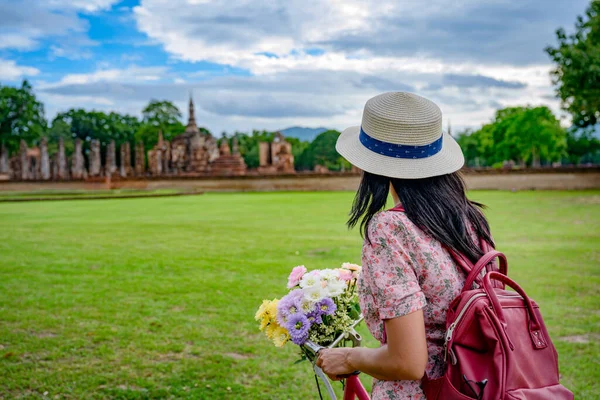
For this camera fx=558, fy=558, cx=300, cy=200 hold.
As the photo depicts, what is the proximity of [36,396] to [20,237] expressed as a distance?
30.8 feet

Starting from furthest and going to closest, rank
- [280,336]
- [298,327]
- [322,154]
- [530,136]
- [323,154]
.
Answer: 1. [322,154]
2. [323,154]
3. [530,136]
4. [280,336]
5. [298,327]

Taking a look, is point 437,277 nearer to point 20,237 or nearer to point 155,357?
point 155,357

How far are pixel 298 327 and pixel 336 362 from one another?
0.75ft

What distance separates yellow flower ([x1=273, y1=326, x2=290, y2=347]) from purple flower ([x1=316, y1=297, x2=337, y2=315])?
18 cm

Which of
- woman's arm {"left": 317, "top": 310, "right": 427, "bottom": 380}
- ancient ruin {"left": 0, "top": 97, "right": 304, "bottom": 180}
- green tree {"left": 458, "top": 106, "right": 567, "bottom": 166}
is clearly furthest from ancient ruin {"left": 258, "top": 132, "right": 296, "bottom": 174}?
woman's arm {"left": 317, "top": 310, "right": 427, "bottom": 380}

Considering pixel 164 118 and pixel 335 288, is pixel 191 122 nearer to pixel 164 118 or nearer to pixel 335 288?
pixel 164 118

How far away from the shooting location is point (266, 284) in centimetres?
720

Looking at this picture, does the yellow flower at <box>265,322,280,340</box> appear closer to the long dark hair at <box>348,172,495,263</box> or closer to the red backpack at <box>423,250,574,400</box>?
the long dark hair at <box>348,172,495,263</box>

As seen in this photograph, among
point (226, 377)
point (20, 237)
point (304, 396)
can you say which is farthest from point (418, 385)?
point (20, 237)

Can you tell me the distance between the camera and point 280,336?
213 centimetres

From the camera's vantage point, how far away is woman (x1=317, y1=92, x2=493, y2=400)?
1604 millimetres

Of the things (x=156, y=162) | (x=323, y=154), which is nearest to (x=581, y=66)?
(x=156, y=162)

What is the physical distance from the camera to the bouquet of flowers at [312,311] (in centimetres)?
201

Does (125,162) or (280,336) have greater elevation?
(125,162)
